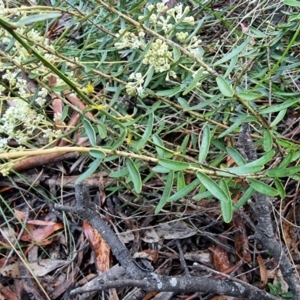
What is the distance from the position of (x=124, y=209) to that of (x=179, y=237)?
0.67 ft

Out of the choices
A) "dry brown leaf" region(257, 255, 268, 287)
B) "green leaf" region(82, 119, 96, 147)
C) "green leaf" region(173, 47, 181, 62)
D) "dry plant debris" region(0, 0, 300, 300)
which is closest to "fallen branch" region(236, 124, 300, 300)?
"dry plant debris" region(0, 0, 300, 300)

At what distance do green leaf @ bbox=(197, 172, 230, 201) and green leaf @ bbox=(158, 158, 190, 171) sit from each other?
0.13 ft

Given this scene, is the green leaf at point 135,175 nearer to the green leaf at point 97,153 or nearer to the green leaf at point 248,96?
the green leaf at point 97,153

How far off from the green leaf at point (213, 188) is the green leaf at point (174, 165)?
4 cm

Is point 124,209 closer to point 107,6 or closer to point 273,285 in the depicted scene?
point 273,285

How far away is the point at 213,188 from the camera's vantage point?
0.87 m

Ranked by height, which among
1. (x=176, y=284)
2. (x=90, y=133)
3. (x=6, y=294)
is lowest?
(x=6, y=294)

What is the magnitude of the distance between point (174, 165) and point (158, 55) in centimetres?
23

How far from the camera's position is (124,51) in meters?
1.26

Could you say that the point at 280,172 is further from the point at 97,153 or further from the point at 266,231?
the point at 97,153

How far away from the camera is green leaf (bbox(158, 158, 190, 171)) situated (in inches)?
33.9

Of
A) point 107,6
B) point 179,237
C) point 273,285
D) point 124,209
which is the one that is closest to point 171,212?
point 179,237

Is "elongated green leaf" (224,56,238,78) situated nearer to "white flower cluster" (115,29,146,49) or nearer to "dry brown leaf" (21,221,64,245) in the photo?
"white flower cluster" (115,29,146,49)

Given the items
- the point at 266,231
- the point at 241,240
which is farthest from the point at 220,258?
the point at 266,231
